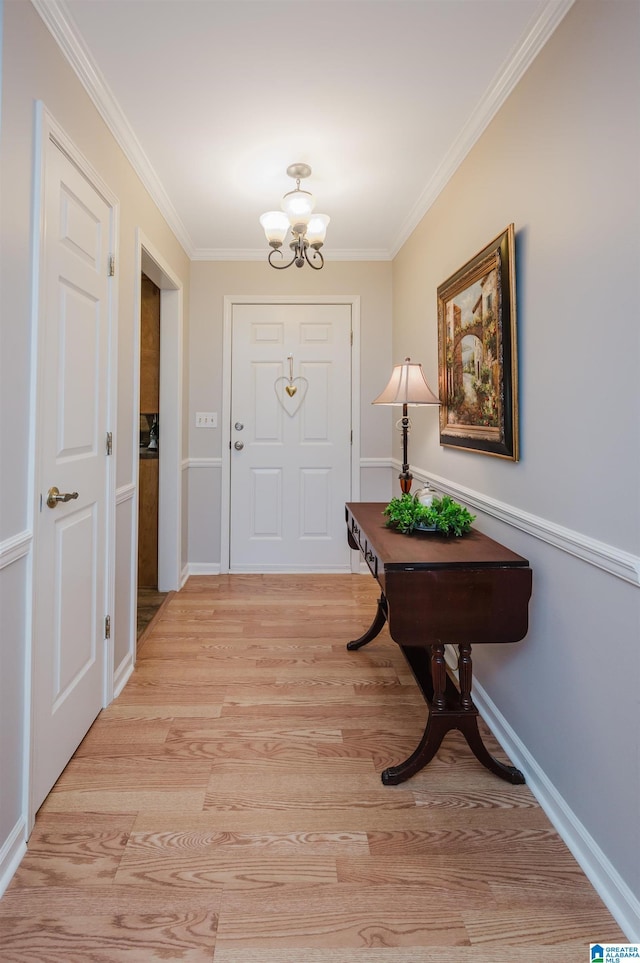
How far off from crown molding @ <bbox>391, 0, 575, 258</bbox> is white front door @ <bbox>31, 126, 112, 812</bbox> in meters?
1.49

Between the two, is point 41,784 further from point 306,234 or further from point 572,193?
point 306,234

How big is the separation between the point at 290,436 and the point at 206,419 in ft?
2.07

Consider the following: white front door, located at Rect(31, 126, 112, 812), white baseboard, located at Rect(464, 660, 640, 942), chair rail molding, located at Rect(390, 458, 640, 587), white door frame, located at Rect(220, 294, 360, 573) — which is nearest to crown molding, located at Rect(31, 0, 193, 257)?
white front door, located at Rect(31, 126, 112, 812)

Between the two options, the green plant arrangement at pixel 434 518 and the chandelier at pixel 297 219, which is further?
the chandelier at pixel 297 219

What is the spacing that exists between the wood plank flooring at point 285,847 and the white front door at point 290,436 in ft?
5.44

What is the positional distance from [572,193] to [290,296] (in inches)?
101

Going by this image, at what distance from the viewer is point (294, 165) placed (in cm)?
241

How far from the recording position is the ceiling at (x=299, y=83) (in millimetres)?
1544

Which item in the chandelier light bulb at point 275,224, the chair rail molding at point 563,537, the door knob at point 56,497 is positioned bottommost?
the chair rail molding at point 563,537

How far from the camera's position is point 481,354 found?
6.49 feet

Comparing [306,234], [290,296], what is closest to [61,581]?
[306,234]

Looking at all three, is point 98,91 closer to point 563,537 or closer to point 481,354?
point 481,354

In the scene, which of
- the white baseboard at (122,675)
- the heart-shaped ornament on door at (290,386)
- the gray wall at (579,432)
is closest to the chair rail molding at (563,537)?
the gray wall at (579,432)

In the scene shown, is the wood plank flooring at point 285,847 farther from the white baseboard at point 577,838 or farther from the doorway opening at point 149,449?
the doorway opening at point 149,449
